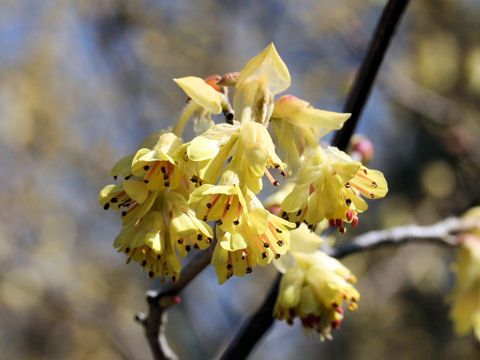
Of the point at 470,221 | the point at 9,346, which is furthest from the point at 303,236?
the point at 9,346

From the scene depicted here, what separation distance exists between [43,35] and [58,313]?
10.00 ft

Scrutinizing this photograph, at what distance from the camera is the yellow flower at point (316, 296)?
1231mm

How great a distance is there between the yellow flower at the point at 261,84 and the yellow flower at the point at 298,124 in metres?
0.04

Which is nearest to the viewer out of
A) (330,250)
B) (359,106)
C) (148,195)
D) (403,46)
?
(148,195)

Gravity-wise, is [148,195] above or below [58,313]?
above

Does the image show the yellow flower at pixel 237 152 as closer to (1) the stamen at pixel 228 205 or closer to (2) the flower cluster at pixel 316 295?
(1) the stamen at pixel 228 205

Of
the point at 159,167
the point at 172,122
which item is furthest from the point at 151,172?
the point at 172,122

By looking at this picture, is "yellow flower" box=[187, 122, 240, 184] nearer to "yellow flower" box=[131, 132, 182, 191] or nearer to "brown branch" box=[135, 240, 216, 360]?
"yellow flower" box=[131, 132, 182, 191]

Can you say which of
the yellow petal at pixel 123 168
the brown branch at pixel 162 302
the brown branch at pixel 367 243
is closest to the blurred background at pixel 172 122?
→ the brown branch at pixel 367 243

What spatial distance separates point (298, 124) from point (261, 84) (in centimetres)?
13

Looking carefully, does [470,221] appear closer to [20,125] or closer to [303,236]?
[303,236]

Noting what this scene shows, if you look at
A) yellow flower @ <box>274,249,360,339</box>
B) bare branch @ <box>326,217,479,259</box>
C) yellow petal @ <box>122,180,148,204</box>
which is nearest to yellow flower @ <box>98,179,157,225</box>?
yellow petal @ <box>122,180,148,204</box>

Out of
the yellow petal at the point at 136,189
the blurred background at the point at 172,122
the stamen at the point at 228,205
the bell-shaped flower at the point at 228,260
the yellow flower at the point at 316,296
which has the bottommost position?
the blurred background at the point at 172,122

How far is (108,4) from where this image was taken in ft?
14.1
